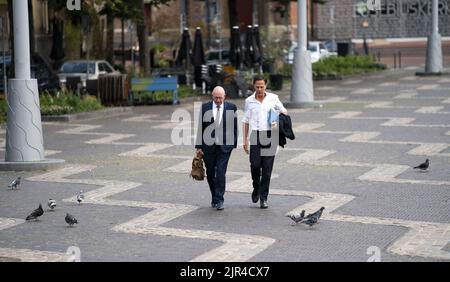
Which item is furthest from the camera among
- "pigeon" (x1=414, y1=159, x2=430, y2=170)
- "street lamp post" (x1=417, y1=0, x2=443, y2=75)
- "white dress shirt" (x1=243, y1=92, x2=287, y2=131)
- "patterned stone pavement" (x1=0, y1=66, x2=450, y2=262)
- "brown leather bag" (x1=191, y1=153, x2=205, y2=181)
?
"street lamp post" (x1=417, y1=0, x2=443, y2=75)

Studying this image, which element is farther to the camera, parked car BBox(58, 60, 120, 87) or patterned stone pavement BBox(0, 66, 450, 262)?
parked car BBox(58, 60, 120, 87)

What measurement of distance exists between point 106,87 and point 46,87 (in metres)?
2.56

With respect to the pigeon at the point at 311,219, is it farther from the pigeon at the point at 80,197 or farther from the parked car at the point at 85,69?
the parked car at the point at 85,69

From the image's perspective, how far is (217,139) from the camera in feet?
44.7

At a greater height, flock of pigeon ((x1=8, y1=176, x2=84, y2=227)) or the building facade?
the building facade

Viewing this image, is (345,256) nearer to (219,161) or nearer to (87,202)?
(219,161)

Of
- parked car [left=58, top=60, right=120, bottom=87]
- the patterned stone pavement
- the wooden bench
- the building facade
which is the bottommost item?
the patterned stone pavement

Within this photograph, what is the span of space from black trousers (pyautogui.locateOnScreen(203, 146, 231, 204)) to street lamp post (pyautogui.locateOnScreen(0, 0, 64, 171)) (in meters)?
4.64

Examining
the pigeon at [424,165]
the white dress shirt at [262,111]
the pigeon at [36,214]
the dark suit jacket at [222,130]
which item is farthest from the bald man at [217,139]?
the pigeon at [424,165]

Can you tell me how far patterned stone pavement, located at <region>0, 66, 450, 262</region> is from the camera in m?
11.2

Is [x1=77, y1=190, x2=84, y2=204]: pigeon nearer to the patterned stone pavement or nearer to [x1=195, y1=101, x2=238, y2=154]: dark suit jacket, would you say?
the patterned stone pavement

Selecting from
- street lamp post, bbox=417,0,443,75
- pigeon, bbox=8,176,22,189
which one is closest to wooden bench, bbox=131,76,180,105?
pigeon, bbox=8,176,22,189

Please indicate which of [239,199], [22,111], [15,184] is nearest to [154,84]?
[22,111]
